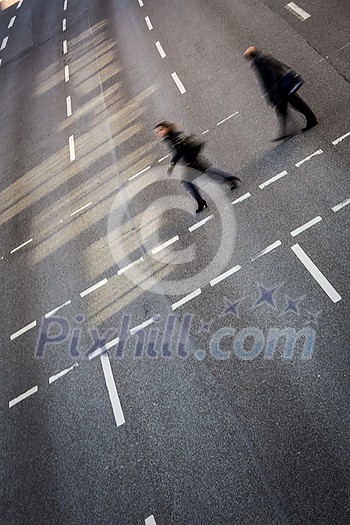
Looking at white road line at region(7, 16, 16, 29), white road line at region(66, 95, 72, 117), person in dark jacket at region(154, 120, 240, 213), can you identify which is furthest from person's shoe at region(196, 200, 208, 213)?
white road line at region(7, 16, 16, 29)

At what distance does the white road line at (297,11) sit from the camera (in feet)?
39.2

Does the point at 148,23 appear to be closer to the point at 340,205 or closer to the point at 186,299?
the point at 340,205

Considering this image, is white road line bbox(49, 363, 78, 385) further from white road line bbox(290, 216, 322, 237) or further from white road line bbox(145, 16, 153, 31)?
white road line bbox(145, 16, 153, 31)

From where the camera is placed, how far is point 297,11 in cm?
1228

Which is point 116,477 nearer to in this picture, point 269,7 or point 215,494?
point 215,494

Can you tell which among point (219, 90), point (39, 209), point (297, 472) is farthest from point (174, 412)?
point (219, 90)

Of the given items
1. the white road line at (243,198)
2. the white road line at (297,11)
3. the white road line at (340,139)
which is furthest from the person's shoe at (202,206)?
the white road line at (297,11)

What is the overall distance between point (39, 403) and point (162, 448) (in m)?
2.25

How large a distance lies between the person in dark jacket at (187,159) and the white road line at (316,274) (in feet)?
6.76

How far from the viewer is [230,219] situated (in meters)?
8.28

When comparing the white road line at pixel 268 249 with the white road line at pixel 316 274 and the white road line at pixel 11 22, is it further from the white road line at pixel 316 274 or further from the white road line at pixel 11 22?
the white road line at pixel 11 22

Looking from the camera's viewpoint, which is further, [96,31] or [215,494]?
[96,31]

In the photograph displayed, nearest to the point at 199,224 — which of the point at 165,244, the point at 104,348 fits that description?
the point at 165,244

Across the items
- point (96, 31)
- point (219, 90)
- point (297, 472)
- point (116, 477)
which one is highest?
point (96, 31)
